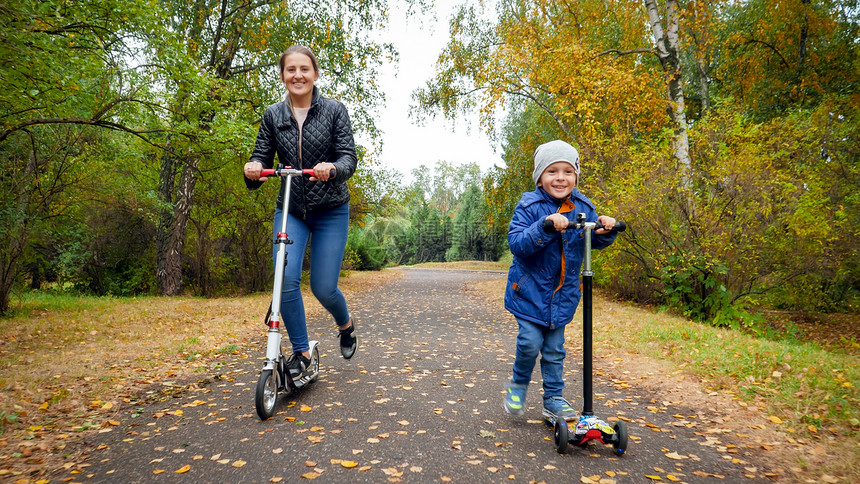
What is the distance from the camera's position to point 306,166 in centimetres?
363

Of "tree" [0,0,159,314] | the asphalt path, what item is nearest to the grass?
the asphalt path

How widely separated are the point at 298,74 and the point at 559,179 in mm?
2019

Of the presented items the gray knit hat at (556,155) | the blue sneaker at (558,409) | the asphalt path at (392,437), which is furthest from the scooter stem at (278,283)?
the blue sneaker at (558,409)

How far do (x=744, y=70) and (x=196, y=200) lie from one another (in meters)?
19.6

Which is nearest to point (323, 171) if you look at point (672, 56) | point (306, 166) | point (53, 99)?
point (306, 166)

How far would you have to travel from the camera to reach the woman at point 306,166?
11.7 feet

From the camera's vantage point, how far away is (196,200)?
1235 centimetres

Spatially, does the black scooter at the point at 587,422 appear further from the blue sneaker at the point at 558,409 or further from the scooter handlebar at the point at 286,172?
the scooter handlebar at the point at 286,172

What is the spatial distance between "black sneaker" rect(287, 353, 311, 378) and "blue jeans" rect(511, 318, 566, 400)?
65.8 inches

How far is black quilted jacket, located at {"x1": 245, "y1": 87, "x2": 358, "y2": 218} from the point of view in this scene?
11.7 feet

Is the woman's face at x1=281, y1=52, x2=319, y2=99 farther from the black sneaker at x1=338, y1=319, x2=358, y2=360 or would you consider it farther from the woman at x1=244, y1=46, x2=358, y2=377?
the black sneaker at x1=338, y1=319, x2=358, y2=360

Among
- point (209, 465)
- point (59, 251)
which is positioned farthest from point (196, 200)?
point (209, 465)

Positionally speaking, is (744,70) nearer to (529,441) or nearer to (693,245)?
(693,245)

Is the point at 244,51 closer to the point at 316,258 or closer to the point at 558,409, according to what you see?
the point at 316,258
